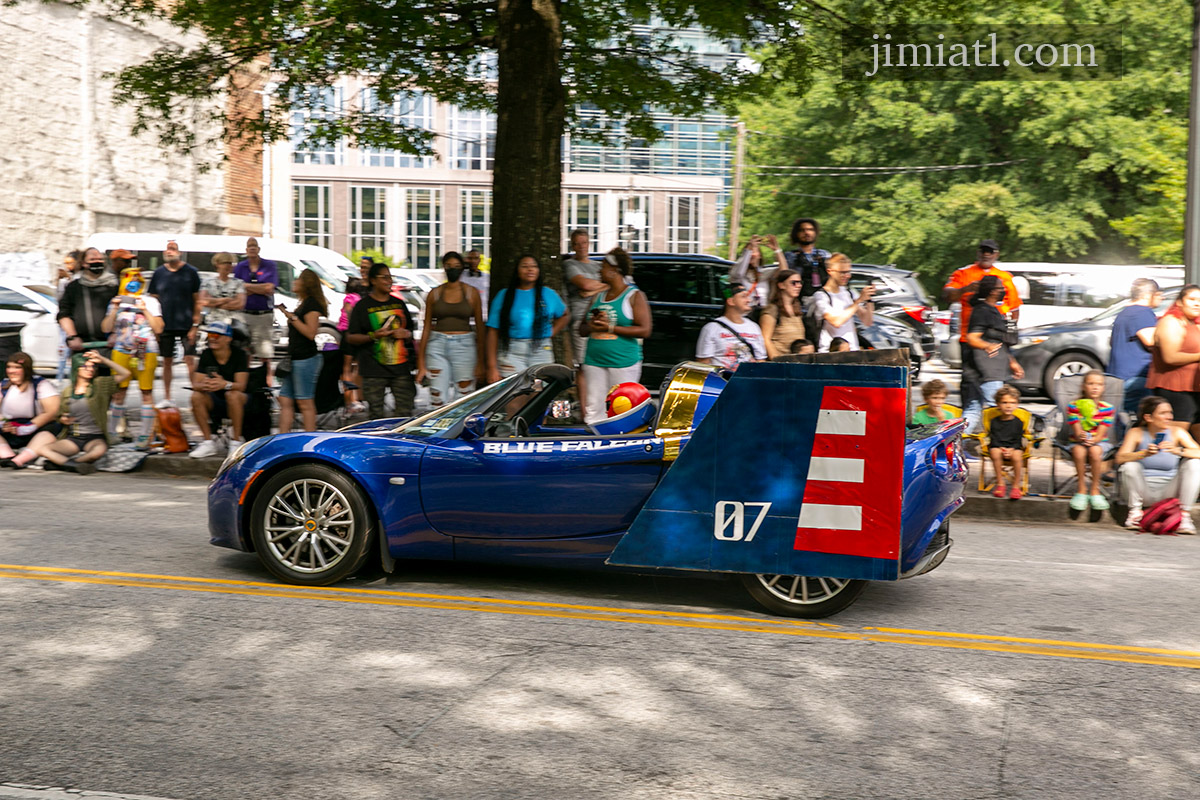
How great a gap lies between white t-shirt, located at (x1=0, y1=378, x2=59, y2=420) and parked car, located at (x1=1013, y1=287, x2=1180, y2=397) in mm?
12038

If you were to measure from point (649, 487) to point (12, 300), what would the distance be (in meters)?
14.9

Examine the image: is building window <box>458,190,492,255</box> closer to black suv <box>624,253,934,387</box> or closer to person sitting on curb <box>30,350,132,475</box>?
black suv <box>624,253,934,387</box>

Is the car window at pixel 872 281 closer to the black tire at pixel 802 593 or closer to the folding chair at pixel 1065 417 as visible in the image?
the folding chair at pixel 1065 417

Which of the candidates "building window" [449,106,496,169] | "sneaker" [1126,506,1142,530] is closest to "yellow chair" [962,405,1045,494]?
"sneaker" [1126,506,1142,530]

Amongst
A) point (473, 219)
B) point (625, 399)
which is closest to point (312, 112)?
point (625, 399)

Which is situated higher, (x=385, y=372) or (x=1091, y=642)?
(x=385, y=372)

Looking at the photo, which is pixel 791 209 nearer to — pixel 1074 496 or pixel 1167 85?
pixel 1167 85

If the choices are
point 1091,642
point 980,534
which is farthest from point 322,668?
point 980,534

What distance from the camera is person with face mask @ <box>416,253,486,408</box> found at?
39.1ft

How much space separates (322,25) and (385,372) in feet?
16.0

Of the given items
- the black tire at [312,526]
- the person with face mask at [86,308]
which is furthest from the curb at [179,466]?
the black tire at [312,526]

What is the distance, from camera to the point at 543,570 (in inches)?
299

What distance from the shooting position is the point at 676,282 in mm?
16016

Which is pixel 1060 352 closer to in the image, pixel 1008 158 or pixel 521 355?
pixel 521 355
